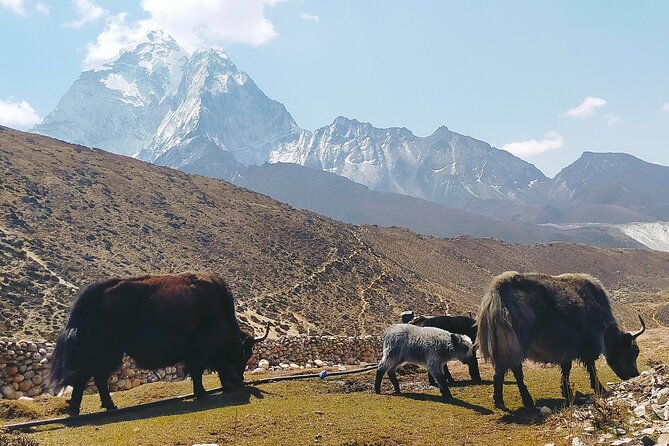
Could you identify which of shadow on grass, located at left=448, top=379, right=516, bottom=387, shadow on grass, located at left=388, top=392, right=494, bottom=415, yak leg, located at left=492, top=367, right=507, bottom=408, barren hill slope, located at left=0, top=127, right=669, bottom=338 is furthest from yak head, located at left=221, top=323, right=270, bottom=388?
barren hill slope, located at left=0, top=127, right=669, bottom=338

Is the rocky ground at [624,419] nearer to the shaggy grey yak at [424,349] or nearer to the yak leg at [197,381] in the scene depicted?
the shaggy grey yak at [424,349]

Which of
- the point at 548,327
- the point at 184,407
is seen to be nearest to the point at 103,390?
the point at 184,407

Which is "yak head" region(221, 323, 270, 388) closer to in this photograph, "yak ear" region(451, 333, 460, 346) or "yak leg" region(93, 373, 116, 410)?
"yak leg" region(93, 373, 116, 410)

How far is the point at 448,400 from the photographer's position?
1129 centimetres

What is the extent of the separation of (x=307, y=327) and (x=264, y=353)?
1218cm

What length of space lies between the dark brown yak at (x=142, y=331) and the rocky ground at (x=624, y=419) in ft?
Answer: 23.4

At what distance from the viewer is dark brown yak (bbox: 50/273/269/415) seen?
11.0 m

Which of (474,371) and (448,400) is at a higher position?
(474,371)

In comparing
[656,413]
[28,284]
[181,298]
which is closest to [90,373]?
[181,298]

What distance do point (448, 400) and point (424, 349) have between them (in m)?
1.23

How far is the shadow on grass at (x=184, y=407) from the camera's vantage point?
33.1 feet

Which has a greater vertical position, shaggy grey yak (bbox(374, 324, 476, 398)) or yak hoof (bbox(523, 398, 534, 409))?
shaggy grey yak (bbox(374, 324, 476, 398))

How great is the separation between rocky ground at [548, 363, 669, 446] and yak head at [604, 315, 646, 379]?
2.14 metres

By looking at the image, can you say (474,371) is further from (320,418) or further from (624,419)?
(624,419)
